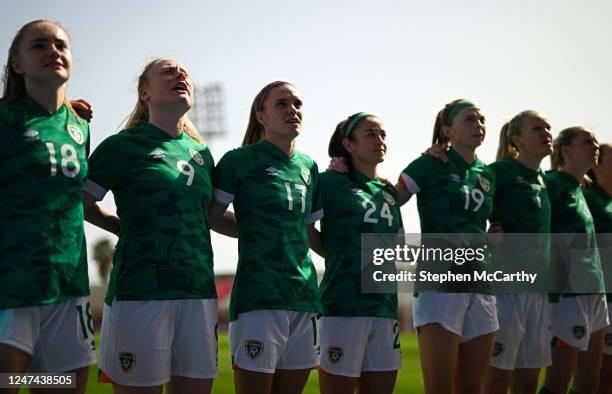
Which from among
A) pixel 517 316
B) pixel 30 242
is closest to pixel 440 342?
pixel 517 316

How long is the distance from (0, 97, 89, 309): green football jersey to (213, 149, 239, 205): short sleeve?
3.90 feet

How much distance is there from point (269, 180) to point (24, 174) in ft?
5.72

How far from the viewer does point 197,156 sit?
5.08m

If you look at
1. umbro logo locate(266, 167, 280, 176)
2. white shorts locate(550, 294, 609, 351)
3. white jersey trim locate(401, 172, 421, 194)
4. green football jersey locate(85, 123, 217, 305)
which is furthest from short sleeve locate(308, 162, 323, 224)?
white shorts locate(550, 294, 609, 351)

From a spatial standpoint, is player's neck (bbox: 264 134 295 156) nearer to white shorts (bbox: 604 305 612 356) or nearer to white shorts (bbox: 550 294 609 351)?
white shorts (bbox: 550 294 609 351)

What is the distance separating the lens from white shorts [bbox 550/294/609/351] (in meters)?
7.39

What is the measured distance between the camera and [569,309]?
7.49 metres

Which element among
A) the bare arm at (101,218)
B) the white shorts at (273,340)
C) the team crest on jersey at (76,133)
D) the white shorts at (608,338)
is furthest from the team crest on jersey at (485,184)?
the team crest on jersey at (76,133)

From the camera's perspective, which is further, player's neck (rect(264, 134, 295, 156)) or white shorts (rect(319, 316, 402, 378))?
white shorts (rect(319, 316, 402, 378))

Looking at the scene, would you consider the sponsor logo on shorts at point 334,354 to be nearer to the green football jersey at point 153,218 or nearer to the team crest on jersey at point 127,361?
the green football jersey at point 153,218

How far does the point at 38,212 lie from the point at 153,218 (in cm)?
80

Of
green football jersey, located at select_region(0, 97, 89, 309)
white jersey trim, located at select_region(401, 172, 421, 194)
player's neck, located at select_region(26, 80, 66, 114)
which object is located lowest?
green football jersey, located at select_region(0, 97, 89, 309)

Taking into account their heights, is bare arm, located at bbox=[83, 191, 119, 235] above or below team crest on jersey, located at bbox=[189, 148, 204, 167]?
below

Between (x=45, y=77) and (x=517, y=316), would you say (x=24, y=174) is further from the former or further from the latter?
(x=517, y=316)
